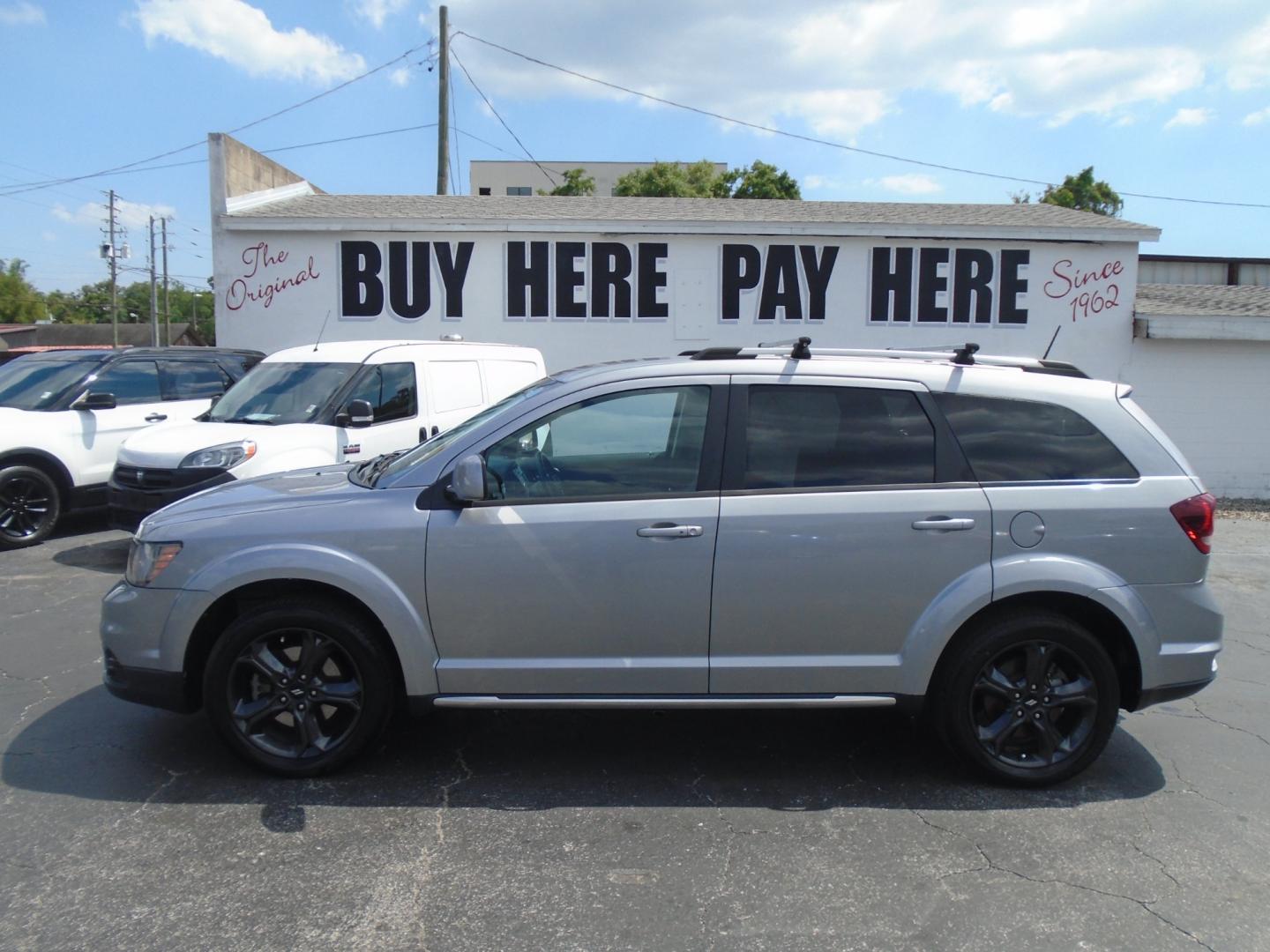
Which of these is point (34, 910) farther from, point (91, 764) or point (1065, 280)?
point (1065, 280)

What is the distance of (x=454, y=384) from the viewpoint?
903cm

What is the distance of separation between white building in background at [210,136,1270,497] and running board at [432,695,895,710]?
395 inches

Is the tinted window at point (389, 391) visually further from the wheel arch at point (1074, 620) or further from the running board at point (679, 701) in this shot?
the wheel arch at point (1074, 620)

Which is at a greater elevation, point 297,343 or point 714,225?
point 714,225

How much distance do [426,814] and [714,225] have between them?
10900 mm

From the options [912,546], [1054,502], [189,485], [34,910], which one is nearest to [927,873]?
[912,546]

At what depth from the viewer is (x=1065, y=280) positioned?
544 inches

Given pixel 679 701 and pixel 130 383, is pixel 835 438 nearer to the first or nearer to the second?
pixel 679 701

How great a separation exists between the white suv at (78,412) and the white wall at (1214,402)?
11902 millimetres

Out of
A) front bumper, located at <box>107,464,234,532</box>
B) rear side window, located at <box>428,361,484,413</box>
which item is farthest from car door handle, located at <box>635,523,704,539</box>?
rear side window, located at <box>428,361,484,413</box>

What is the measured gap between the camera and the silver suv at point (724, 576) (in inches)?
157

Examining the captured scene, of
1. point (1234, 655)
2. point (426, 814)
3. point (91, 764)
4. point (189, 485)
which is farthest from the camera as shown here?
point (189, 485)

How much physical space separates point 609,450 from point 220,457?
4707 mm

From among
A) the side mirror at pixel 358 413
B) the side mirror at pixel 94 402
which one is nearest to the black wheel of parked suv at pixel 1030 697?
the side mirror at pixel 358 413
